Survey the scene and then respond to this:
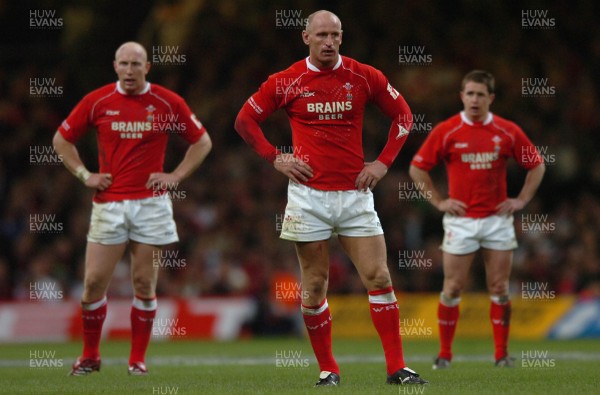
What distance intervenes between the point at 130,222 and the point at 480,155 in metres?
3.87

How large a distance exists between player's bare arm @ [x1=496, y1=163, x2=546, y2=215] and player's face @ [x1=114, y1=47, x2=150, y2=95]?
13.4 ft

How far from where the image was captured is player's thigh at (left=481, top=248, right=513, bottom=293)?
11867 millimetres

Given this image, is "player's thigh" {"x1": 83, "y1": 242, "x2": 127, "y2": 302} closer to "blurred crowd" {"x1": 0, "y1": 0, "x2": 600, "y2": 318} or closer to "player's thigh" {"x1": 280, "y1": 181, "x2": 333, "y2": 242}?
"player's thigh" {"x1": 280, "y1": 181, "x2": 333, "y2": 242}

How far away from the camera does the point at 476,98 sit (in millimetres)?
11898

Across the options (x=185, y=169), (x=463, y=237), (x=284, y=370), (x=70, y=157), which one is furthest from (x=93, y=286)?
(x=463, y=237)

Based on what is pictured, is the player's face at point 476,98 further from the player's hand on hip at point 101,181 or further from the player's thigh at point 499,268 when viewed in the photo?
the player's hand on hip at point 101,181

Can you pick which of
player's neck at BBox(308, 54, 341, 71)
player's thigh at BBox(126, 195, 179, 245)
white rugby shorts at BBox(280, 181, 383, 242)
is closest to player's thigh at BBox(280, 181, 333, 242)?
white rugby shorts at BBox(280, 181, 383, 242)

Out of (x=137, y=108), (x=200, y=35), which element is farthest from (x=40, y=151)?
(x=137, y=108)

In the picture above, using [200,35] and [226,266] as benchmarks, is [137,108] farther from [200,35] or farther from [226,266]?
[200,35]

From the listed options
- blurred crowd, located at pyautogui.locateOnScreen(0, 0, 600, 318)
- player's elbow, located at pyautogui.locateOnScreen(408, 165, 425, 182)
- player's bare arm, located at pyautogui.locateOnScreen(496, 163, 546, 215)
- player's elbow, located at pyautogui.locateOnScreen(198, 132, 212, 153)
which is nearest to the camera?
player's elbow, located at pyautogui.locateOnScreen(198, 132, 212, 153)

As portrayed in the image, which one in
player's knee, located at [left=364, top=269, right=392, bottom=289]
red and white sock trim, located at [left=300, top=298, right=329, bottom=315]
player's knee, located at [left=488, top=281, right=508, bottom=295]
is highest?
player's knee, located at [left=364, top=269, right=392, bottom=289]

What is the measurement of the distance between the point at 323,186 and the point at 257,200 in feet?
40.6

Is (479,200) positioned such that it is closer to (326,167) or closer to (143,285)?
(326,167)

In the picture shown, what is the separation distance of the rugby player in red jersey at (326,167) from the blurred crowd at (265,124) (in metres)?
10.0
